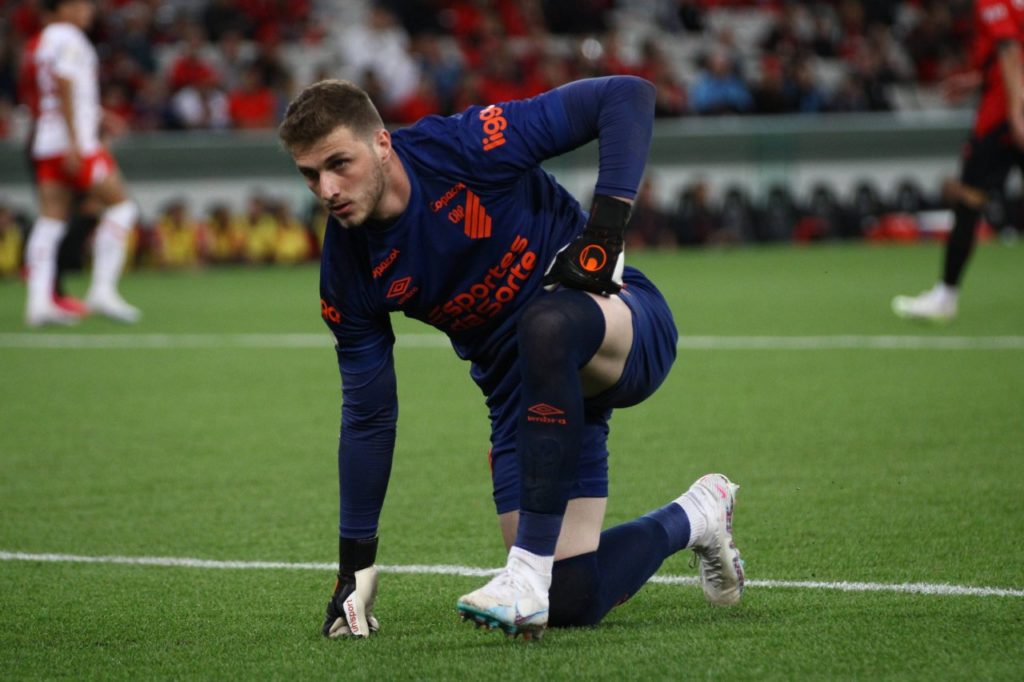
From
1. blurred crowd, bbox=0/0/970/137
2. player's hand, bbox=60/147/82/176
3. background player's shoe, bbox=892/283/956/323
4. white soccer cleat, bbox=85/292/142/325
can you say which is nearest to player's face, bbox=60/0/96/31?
player's hand, bbox=60/147/82/176

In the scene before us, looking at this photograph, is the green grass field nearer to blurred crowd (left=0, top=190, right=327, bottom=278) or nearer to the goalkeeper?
the goalkeeper

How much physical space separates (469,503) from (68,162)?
7.05 m

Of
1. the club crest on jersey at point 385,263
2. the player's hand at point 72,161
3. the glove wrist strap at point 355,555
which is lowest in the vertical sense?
the player's hand at point 72,161

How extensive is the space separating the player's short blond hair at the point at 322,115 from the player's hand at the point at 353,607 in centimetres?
109

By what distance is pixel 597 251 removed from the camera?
12.2 ft

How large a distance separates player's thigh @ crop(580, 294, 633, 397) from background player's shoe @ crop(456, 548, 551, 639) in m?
0.58

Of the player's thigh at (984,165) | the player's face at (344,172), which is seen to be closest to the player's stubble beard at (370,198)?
the player's face at (344,172)

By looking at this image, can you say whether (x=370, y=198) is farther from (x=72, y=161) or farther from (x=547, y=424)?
(x=72, y=161)

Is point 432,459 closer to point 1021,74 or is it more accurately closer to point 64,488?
point 64,488

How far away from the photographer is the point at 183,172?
20750 millimetres

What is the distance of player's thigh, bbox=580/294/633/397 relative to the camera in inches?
149

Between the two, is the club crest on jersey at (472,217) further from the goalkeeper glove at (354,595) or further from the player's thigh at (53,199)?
the player's thigh at (53,199)

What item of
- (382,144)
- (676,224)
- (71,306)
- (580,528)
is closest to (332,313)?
(382,144)

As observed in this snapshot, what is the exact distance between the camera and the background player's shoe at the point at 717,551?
3980mm
